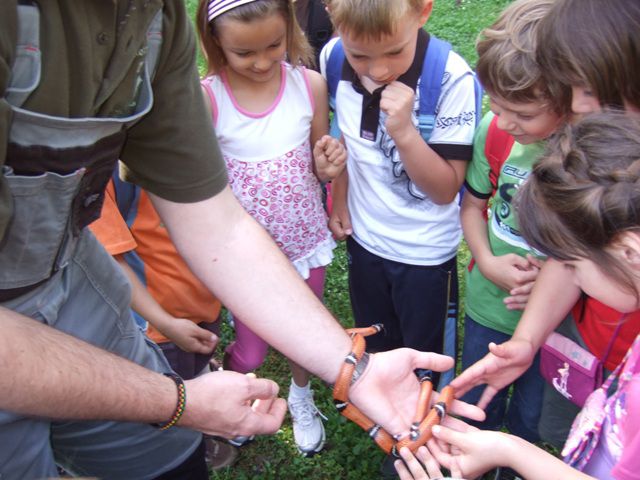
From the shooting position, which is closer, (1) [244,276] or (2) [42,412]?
(2) [42,412]

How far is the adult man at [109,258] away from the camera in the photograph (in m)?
1.34

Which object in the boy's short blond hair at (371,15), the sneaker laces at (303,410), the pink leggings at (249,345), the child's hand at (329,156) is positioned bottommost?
the sneaker laces at (303,410)

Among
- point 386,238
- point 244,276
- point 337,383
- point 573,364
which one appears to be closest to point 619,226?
point 573,364

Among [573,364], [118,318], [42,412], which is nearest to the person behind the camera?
[42,412]

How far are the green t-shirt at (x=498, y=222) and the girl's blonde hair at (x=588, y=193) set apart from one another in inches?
16.9

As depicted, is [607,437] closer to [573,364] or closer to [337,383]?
[573,364]

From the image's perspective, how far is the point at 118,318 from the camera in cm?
199

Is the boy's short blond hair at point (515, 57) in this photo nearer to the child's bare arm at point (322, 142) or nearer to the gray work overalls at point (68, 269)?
the child's bare arm at point (322, 142)

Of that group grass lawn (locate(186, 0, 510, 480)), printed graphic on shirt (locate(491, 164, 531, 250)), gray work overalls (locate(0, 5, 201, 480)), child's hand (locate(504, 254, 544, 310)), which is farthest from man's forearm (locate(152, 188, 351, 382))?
grass lawn (locate(186, 0, 510, 480))

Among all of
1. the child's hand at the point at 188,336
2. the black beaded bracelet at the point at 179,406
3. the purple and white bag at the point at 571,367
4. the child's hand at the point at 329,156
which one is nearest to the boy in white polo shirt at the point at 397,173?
the child's hand at the point at 329,156

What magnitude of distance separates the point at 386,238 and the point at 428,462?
1036mm

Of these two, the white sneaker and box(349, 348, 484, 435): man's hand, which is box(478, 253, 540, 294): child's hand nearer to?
box(349, 348, 484, 435): man's hand

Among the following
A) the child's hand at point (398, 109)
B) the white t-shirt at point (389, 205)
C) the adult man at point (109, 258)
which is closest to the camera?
the adult man at point (109, 258)

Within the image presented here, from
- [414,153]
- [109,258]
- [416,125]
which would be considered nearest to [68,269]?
[109,258]
